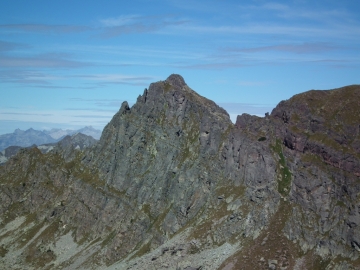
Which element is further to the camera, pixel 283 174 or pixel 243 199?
pixel 243 199

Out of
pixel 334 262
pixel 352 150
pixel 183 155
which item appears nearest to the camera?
pixel 334 262

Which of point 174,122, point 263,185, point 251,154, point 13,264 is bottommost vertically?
point 13,264

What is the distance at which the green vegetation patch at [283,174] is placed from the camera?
150750 millimetres

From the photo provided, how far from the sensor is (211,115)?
19150 centimetres

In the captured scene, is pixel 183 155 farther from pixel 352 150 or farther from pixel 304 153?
pixel 352 150

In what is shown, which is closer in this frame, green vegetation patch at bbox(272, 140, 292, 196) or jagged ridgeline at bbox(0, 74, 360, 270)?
jagged ridgeline at bbox(0, 74, 360, 270)

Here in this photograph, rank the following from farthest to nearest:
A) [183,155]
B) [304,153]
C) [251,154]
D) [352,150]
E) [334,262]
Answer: [183,155] < [251,154] < [304,153] < [352,150] < [334,262]

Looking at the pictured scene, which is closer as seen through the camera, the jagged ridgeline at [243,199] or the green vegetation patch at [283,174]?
the jagged ridgeline at [243,199]

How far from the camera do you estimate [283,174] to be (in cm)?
15525

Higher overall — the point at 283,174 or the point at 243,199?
the point at 283,174

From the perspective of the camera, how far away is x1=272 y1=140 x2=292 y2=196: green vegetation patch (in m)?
151

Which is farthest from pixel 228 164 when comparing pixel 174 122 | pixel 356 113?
pixel 356 113

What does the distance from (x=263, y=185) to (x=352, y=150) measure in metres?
32.2

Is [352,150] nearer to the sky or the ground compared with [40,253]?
nearer to the sky
